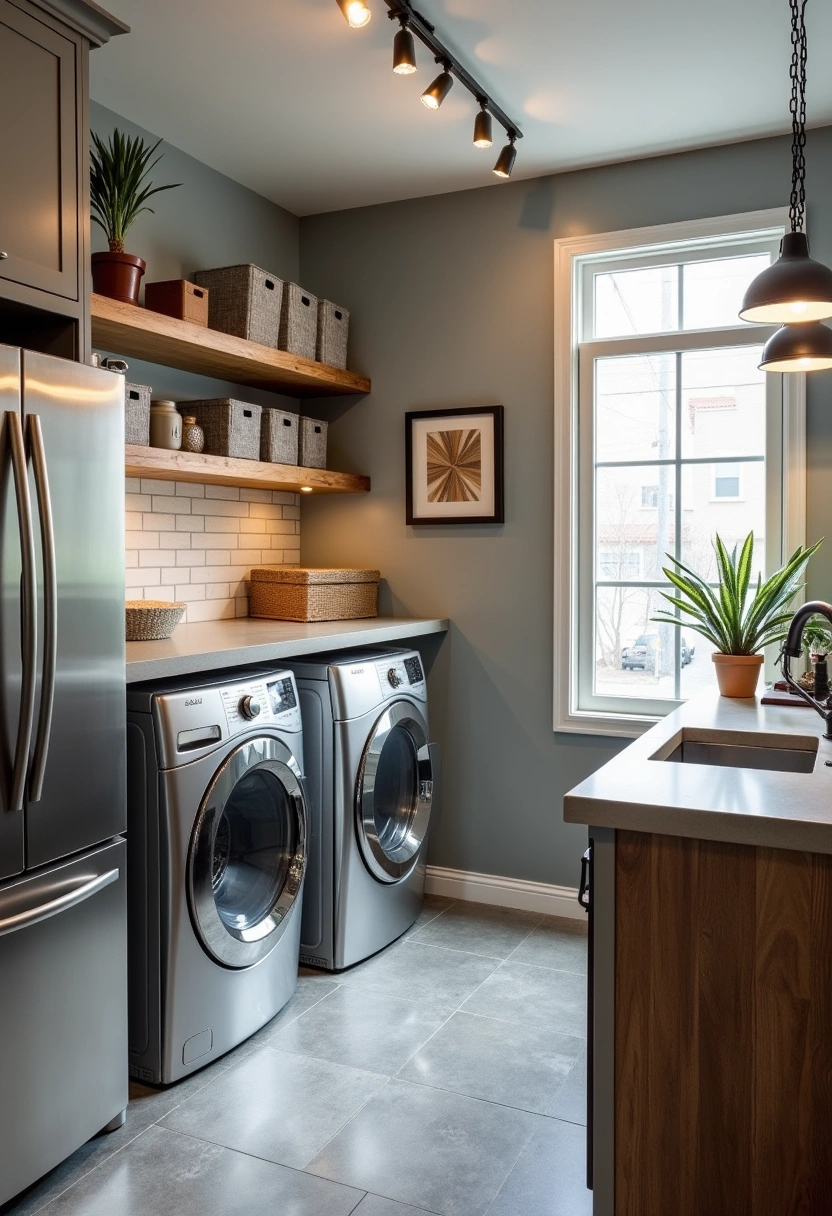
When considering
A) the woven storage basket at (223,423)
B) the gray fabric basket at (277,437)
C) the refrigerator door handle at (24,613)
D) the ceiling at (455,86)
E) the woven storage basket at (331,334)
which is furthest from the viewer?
the woven storage basket at (331,334)

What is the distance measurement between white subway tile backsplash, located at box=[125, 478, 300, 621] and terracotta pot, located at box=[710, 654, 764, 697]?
179cm

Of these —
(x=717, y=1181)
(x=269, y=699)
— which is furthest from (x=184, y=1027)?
(x=717, y=1181)

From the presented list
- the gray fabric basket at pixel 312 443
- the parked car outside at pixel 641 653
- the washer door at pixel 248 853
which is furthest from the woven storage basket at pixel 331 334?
the washer door at pixel 248 853

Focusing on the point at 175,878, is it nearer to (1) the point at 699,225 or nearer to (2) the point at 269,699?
(2) the point at 269,699

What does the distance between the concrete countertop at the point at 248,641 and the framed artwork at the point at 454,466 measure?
1.44 feet

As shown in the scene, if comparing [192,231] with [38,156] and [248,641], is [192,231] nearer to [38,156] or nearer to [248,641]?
[38,156]

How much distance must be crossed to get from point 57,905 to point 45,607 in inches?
24.0

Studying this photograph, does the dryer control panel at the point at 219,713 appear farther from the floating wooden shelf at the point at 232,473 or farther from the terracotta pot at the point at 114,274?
the terracotta pot at the point at 114,274

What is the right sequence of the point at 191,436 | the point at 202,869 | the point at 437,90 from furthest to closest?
1. the point at 191,436
2. the point at 437,90
3. the point at 202,869

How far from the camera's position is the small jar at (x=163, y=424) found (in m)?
2.94

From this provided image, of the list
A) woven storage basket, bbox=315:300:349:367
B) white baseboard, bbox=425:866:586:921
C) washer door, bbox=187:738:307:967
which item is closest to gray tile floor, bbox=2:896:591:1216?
washer door, bbox=187:738:307:967

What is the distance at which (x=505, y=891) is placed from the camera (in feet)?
Result: 11.9

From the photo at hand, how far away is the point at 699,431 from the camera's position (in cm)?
335

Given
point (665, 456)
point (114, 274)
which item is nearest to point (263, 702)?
point (114, 274)
